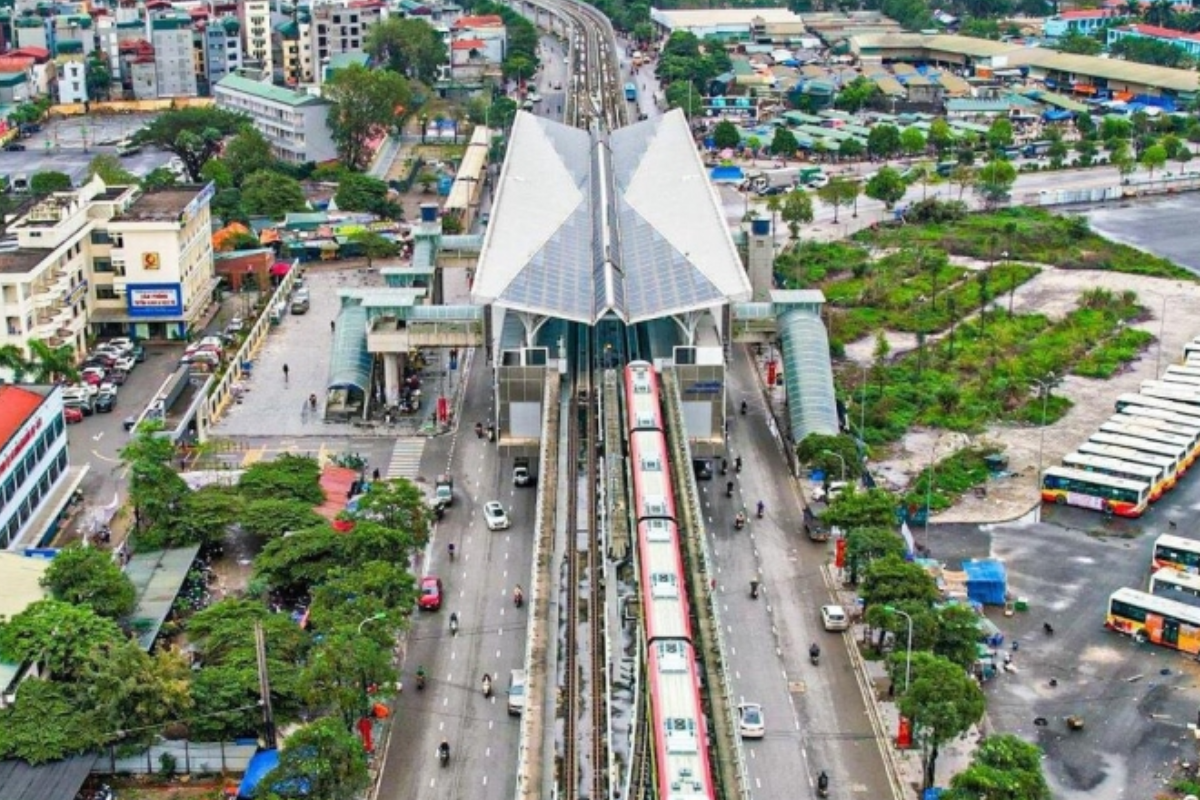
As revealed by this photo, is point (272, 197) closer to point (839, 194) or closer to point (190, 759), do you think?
point (839, 194)

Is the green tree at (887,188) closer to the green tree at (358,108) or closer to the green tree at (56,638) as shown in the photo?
the green tree at (358,108)

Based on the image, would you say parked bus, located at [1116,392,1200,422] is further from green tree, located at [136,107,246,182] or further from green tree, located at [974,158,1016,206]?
green tree, located at [136,107,246,182]

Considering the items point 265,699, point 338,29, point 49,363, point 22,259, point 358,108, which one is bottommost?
point 265,699

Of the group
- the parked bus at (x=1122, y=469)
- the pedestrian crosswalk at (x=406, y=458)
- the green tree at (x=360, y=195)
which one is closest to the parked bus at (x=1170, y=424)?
the parked bus at (x=1122, y=469)

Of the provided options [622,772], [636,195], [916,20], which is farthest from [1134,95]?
[622,772]

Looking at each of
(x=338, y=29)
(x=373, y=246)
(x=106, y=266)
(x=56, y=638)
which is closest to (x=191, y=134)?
(x=373, y=246)

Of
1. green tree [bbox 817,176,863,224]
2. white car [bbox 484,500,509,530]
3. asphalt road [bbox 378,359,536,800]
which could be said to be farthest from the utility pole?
green tree [bbox 817,176,863,224]

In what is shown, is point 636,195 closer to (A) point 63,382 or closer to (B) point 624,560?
(A) point 63,382
